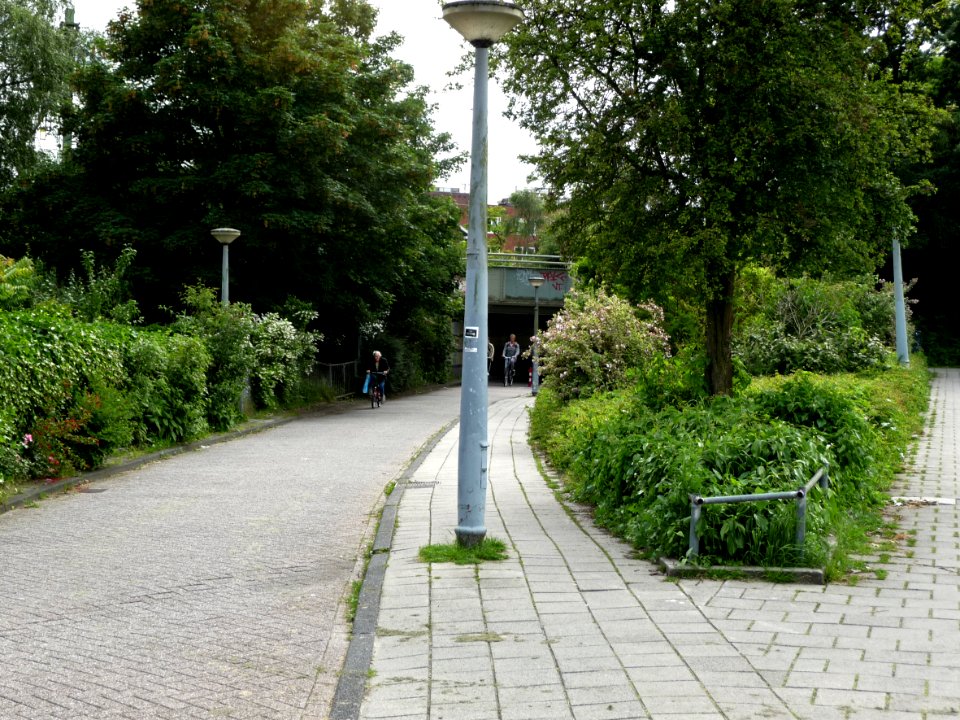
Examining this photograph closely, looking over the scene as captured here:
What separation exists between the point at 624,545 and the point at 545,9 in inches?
223

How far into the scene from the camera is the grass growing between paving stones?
7309 mm

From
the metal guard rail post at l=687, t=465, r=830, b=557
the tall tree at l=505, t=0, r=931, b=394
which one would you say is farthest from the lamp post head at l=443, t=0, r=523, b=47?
the metal guard rail post at l=687, t=465, r=830, b=557

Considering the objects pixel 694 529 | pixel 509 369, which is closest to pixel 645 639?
pixel 694 529

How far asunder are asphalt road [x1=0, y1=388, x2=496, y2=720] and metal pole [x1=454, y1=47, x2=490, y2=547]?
3.22 ft

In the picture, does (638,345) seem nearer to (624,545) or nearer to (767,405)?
(767,405)

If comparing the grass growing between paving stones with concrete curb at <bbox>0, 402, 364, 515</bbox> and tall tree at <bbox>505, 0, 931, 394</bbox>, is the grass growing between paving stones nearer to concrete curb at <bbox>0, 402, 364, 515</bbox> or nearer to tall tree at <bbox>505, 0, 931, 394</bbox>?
tall tree at <bbox>505, 0, 931, 394</bbox>

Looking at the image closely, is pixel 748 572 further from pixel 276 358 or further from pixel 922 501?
pixel 276 358

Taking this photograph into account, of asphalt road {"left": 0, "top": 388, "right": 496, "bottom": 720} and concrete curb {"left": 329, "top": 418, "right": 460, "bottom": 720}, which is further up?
concrete curb {"left": 329, "top": 418, "right": 460, "bottom": 720}

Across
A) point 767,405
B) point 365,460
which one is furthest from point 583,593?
point 365,460

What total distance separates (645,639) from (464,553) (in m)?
2.32

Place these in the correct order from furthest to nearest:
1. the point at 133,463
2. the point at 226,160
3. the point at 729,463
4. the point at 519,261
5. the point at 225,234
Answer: the point at 519,261
the point at 226,160
the point at 225,234
the point at 133,463
the point at 729,463

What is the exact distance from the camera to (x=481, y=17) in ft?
23.8

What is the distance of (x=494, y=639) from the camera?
5395 mm

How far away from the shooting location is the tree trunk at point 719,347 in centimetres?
1151
